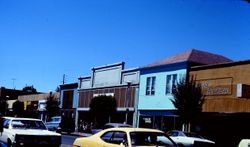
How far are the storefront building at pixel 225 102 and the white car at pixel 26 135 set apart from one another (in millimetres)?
17059

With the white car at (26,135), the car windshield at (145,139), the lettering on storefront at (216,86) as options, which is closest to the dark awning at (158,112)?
the lettering on storefront at (216,86)

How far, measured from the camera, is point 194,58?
39.2 metres

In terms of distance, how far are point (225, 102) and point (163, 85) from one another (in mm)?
8176

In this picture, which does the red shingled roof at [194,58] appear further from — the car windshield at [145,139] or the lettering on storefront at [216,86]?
the car windshield at [145,139]

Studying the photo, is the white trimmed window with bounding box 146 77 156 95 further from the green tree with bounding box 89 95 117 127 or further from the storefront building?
the storefront building

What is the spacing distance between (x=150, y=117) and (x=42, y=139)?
90.8 ft

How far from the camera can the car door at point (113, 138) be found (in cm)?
1090

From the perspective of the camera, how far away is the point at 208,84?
35750mm

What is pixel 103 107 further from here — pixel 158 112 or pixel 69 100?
pixel 69 100

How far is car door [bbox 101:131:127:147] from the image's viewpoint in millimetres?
10899

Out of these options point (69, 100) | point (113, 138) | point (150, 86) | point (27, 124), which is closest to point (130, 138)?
point (113, 138)

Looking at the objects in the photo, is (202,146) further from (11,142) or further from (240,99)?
(11,142)

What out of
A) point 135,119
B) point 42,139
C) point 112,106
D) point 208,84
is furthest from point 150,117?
point 42,139

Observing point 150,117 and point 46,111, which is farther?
point 46,111
